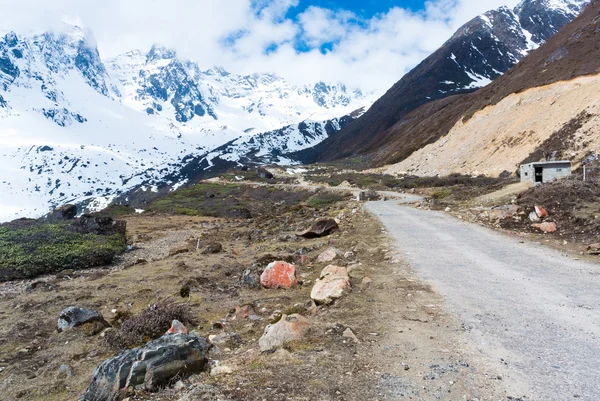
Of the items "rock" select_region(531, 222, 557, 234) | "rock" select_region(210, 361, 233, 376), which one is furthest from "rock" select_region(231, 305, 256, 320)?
"rock" select_region(531, 222, 557, 234)

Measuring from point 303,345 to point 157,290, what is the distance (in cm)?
841

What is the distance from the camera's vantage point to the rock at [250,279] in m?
11.6

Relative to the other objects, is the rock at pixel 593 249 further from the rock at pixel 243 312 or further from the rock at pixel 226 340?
the rock at pixel 226 340

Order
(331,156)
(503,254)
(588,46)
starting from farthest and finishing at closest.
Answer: (331,156), (588,46), (503,254)

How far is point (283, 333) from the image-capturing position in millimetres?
6383

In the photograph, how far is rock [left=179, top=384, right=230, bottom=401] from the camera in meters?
4.51

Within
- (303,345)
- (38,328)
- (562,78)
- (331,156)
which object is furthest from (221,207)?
(331,156)

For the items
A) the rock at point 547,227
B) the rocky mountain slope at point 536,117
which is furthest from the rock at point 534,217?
the rocky mountain slope at point 536,117

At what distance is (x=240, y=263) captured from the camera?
52.1ft

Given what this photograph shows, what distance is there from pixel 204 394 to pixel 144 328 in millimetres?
4508

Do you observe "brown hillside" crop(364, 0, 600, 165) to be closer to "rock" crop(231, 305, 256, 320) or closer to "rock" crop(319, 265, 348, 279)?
"rock" crop(319, 265, 348, 279)

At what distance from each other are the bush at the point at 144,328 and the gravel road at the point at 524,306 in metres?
6.23

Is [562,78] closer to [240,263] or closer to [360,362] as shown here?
[240,263]

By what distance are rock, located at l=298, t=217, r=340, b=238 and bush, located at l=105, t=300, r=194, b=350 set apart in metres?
10.7
